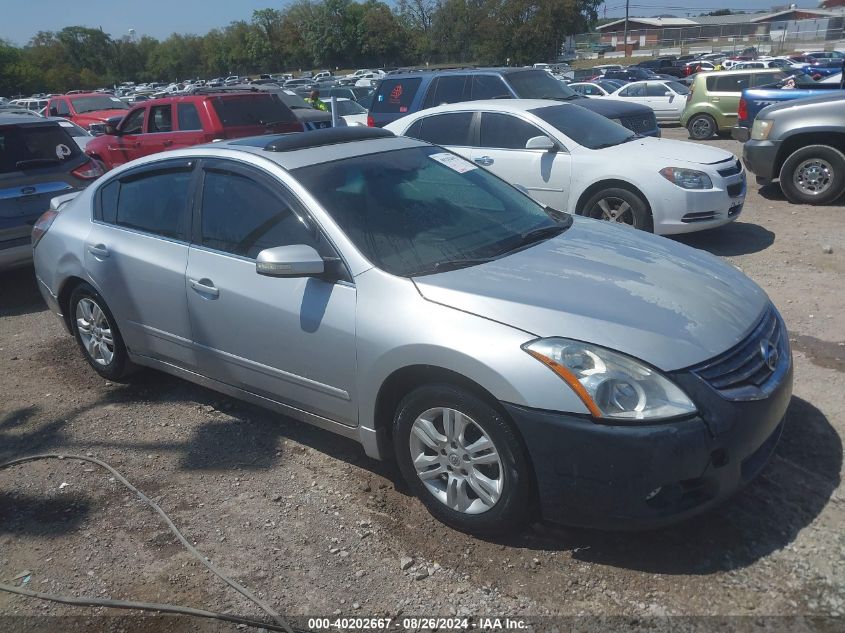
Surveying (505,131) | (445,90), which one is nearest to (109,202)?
(505,131)

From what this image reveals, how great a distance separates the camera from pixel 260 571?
3166mm

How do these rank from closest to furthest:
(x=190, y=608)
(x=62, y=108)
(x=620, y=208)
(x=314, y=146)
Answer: (x=190, y=608) < (x=314, y=146) < (x=620, y=208) < (x=62, y=108)

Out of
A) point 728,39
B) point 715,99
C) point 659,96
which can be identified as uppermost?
point 715,99

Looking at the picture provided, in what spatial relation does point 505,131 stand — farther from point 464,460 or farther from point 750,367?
point 464,460

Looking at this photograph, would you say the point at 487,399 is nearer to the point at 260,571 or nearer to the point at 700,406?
the point at 700,406

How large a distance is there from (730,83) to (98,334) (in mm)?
17398

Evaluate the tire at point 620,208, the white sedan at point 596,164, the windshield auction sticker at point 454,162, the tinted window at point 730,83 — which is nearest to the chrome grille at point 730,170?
the white sedan at point 596,164

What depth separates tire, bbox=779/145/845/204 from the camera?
29.8 feet

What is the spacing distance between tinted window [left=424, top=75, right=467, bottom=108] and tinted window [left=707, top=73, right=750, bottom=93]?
9359 millimetres

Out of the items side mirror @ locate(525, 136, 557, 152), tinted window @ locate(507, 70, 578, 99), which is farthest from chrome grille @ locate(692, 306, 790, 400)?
tinted window @ locate(507, 70, 578, 99)

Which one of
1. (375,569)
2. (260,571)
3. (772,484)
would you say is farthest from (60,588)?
(772,484)

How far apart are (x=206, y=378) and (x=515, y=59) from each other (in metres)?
53.0

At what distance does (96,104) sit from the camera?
66.8 ft

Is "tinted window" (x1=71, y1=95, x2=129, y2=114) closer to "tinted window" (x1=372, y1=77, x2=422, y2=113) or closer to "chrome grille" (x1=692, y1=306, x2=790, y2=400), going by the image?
"tinted window" (x1=372, y1=77, x2=422, y2=113)
